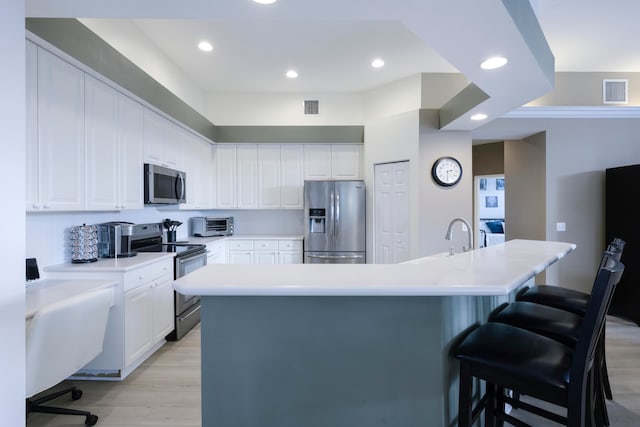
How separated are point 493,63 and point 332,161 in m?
2.97

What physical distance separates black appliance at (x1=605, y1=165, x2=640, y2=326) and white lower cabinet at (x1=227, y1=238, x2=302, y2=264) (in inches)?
156

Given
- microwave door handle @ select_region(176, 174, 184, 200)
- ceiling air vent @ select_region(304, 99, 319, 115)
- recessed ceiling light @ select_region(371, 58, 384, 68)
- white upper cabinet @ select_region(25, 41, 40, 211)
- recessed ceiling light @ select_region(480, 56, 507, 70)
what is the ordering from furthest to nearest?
ceiling air vent @ select_region(304, 99, 319, 115), recessed ceiling light @ select_region(371, 58, 384, 68), microwave door handle @ select_region(176, 174, 184, 200), recessed ceiling light @ select_region(480, 56, 507, 70), white upper cabinet @ select_region(25, 41, 40, 211)

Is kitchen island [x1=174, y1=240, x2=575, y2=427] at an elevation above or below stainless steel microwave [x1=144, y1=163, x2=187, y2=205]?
below

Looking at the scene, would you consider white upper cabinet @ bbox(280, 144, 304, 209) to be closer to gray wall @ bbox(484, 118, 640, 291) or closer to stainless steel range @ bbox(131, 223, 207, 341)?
stainless steel range @ bbox(131, 223, 207, 341)

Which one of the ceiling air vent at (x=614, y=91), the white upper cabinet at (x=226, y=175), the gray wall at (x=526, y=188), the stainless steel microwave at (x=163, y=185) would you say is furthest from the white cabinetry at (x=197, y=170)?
the ceiling air vent at (x=614, y=91)

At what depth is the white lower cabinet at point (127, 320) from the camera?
7.63 ft

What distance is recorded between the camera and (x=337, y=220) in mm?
4488

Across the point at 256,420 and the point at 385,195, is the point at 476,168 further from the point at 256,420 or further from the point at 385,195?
the point at 256,420

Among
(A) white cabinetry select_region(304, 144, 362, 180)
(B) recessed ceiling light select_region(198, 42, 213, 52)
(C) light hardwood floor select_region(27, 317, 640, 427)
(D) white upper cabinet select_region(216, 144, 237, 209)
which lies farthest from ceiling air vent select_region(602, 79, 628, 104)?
(D) white upper cabinet select_region(216, 144, 237, 209)

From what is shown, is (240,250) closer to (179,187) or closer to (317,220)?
(317,220)

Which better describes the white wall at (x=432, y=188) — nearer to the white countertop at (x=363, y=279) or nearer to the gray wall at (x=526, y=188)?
the gray wall at (x=526, y=188)

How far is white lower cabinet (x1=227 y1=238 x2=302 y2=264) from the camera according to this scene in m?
4.72

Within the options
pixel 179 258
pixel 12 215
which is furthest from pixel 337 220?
pixel 12 215

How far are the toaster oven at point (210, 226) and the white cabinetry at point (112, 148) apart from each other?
1600 millimetres
